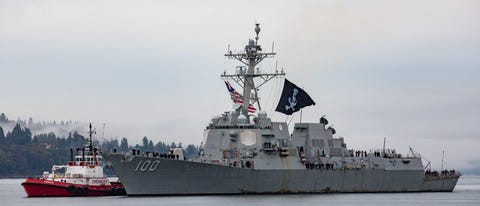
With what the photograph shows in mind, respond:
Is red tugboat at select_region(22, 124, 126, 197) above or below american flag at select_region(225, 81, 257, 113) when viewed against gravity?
below

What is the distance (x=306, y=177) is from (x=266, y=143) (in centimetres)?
360

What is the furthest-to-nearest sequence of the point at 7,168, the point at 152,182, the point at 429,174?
the point at 7,168 → the point at 429,174 → the point at 152,182

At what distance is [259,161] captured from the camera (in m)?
57.8

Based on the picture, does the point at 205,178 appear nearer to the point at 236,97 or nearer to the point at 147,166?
the point at 147,166

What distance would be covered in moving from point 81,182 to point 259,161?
1244 cm

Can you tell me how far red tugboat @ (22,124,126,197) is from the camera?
6253cm

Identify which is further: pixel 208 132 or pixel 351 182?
pixel 351 182

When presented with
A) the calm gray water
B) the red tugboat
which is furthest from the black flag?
the red tugboat

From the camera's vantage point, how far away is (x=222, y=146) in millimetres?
58625

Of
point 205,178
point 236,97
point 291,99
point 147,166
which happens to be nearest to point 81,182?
point 147,166

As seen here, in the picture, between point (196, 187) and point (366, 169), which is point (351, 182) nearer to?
point (366, 169)

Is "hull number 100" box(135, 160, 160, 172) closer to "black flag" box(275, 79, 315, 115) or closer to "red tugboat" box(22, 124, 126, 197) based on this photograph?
"red tugboat" box(22, 124, 126, 197)

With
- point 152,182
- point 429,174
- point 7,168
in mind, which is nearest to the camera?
point 152,182

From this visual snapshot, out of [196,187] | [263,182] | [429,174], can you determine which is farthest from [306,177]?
[429,174]
